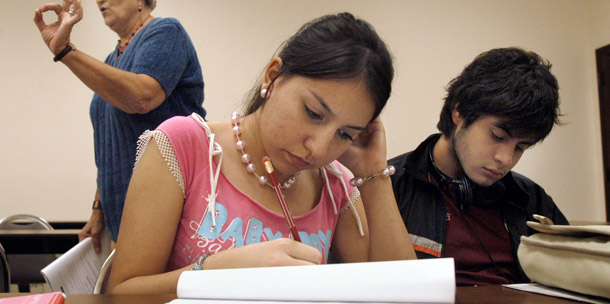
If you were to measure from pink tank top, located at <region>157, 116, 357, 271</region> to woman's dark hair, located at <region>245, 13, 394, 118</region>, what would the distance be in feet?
0.73

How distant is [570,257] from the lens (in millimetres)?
668

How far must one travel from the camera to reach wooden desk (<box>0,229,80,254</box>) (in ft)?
7.06

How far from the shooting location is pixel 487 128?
1410 mm

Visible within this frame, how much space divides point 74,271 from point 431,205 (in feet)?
3.15

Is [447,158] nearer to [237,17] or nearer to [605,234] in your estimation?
[605,234]

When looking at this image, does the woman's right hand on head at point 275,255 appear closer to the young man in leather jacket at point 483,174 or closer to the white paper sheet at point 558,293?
the white paper sheet at point 558,293

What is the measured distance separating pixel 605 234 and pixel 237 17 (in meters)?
3.28

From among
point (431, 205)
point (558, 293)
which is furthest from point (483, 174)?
point (558, 293)

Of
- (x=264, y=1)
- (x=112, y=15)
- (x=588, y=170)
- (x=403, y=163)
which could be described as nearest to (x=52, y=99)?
(x=264, y=1)

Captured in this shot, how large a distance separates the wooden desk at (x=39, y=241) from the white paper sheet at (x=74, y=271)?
105 centimetres

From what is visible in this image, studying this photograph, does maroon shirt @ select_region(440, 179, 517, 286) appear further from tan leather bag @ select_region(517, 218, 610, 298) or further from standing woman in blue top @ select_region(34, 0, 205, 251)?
standing woman in blue top @ select_region(34, 0, 205, 251)

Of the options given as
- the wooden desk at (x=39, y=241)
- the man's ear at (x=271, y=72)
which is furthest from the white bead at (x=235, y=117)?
the wooden desk at (x=39, y=241)

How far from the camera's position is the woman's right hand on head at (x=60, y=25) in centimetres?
121

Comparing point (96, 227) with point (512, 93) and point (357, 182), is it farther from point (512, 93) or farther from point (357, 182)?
point (512, 93)
